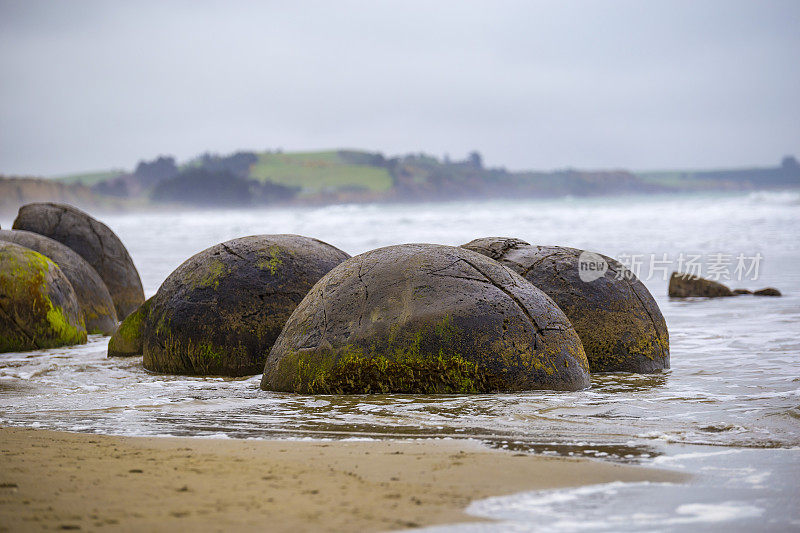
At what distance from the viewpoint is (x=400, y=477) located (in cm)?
368

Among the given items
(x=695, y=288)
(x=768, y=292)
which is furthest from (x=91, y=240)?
(x=768, y=292)

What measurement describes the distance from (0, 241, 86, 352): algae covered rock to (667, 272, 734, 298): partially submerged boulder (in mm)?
9118

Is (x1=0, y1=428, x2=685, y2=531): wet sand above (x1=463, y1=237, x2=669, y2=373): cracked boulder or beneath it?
beneath

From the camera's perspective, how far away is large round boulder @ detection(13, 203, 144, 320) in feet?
38.1

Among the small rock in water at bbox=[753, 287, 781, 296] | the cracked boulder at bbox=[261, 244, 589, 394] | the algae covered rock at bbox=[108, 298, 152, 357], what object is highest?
the cracked boulder at bbox=[261, 244, 589, 394]

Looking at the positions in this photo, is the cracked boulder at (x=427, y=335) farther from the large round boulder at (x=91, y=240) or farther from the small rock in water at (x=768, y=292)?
the small rock in water at (x=768, y=292)

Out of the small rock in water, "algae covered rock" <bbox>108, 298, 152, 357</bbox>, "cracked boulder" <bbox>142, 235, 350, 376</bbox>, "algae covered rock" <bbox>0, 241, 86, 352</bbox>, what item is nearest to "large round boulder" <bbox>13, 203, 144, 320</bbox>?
"algae covered rock" <bbox>0, 241, 86, 352</bbox>

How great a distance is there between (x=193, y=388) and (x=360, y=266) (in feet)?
5.32

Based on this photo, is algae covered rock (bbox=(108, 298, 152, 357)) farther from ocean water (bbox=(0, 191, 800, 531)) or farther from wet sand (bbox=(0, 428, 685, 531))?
wet sand (bbox=(0, 428, 685, 531))

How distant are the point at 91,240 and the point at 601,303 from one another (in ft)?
24.6

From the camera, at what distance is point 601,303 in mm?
7152

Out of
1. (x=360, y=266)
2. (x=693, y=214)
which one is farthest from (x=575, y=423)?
(x=693, y=214)

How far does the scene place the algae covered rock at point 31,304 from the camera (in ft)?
29.3

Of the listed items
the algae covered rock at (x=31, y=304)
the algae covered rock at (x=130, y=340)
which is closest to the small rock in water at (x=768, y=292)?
the algae covered rock at (x=130, y=340)
